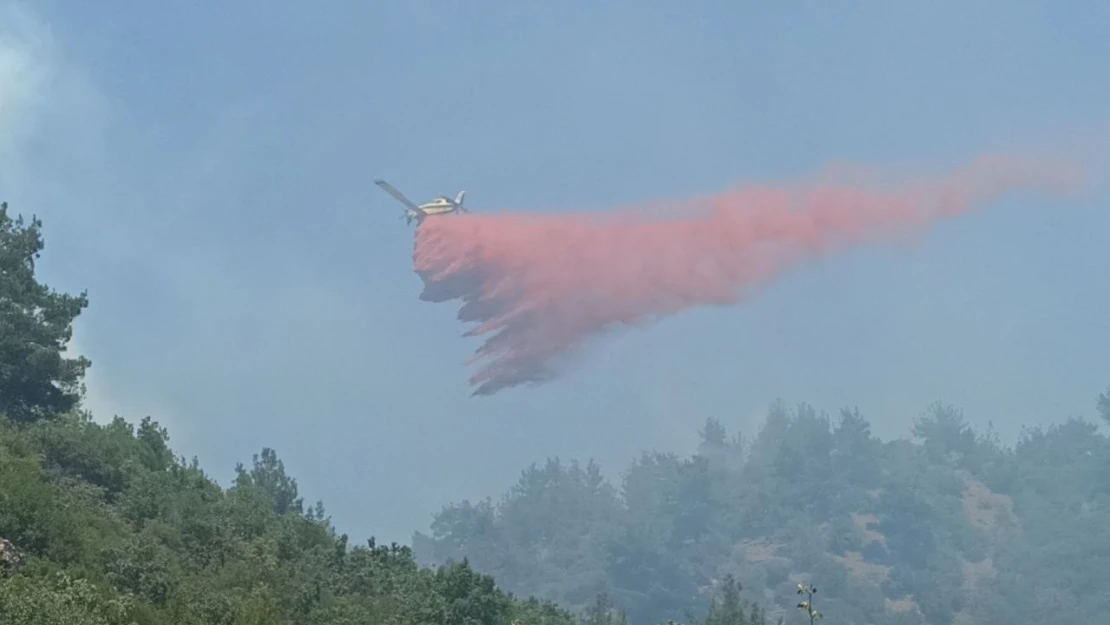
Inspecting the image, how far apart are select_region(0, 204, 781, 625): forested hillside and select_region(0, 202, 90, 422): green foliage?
0.23 feet

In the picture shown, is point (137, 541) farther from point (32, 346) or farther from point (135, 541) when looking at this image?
point (32, 346)

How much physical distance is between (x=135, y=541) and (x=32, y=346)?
26.4m

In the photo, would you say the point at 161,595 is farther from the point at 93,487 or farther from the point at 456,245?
the point at 456,245

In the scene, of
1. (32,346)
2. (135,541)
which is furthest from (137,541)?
(32,346)

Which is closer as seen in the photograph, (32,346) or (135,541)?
(135,541)

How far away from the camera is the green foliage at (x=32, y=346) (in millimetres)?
76625

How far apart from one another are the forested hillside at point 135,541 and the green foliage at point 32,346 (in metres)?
0.07

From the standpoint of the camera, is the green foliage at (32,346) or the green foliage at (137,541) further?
the green foliage at (32,346)

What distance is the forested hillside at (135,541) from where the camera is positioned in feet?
158

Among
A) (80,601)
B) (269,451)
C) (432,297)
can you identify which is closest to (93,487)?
(80,601)

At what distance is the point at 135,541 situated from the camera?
178 ft

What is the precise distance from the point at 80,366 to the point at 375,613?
24871 mm

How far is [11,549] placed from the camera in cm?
4925

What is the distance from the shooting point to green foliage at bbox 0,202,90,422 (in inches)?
3017
